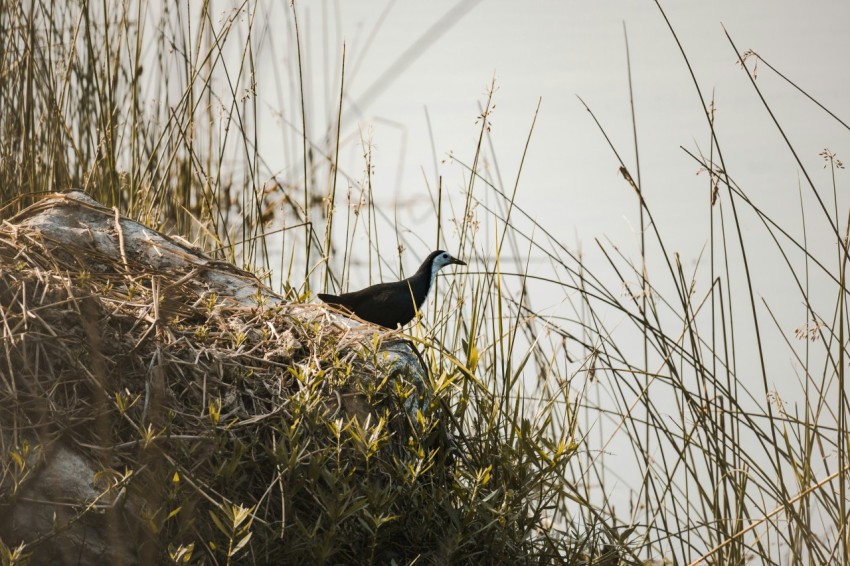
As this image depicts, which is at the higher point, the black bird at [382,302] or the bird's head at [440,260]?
the bird's head at [440,260]

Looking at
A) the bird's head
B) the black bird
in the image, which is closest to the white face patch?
the bird's head

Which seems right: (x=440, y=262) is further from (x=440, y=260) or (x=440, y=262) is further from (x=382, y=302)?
(x=382, y=302)

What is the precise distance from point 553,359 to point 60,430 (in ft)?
5.60

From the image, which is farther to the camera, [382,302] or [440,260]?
[440,260]

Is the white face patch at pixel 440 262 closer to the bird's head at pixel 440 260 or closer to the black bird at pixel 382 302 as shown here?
the bird's head at pixel 440 260

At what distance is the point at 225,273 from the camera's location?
9.24ft

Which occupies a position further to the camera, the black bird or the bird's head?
the bird's head

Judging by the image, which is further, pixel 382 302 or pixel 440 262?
pixel 440 262

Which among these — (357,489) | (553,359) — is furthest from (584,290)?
(357,489)

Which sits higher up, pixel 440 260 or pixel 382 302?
pixel 440 260

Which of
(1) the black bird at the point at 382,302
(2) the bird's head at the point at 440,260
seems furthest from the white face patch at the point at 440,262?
(1) the black bird at the point at 382,302

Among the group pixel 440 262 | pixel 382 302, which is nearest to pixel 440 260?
pixel 440 262

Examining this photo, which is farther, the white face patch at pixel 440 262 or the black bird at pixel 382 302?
the white face patch at pixel 440 262

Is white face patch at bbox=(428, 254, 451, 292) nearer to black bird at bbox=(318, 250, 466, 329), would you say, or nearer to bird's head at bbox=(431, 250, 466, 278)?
bird's head at bbox=(431, 250, 466, 278)
